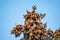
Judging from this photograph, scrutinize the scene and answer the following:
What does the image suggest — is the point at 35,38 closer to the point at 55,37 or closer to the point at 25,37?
the point at 25,37

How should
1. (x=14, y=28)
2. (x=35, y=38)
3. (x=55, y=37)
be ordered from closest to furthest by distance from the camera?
(x=35, y=38) → (x=14, y=28) → (x=55, y=37)

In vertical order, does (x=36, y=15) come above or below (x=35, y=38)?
above

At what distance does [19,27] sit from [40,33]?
4.06 metres

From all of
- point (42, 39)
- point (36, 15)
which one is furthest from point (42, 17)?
point (42, 39)

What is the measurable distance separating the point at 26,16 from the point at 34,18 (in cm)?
147

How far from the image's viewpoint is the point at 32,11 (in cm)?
3762

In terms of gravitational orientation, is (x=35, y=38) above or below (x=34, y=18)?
below

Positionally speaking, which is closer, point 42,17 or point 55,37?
point 42,17

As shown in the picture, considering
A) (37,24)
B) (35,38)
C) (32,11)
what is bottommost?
(35,38)

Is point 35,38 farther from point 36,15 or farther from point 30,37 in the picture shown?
point 36,15

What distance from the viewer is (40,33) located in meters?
36.0

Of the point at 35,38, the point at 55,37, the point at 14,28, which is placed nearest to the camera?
the point at 35,38

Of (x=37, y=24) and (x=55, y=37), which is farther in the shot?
(x=55, y=37)

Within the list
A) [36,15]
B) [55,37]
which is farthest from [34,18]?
[55,37]
